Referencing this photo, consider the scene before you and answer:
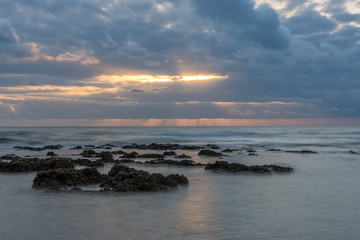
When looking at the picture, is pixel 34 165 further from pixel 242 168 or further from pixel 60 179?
pixel 242 168

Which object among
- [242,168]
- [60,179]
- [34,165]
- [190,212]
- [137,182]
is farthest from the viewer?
[242,168]

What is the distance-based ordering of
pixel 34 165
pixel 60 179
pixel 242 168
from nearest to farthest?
pixel 60 179 → pixel 34 165 → pixel 242 168

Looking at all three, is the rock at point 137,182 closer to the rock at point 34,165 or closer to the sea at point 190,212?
the sea at point 190,212

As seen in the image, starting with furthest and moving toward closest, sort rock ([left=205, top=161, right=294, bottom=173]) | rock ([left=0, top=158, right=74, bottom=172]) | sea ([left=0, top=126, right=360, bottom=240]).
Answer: rock ([left=205, top=161, right=294, bottom=173]), rock ([left=0, top=158, right=74, bottom=172]), sea ([left=0, top=126, right=360, bottom=240])

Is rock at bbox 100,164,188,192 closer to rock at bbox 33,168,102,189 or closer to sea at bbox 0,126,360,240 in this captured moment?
sea at bbox 0,126,360,240

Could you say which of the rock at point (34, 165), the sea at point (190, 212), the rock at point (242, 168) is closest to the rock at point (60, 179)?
the sea at point (190, 212)

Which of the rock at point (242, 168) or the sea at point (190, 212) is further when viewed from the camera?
the rock at point (242, 168)

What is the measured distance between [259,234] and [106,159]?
1503 cm

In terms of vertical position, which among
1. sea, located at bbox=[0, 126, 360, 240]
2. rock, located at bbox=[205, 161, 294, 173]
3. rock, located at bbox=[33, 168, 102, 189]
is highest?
rock, located at bbox=[33, 168, 102, 189]

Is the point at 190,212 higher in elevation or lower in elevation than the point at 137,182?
lower

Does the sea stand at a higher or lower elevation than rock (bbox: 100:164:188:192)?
lower

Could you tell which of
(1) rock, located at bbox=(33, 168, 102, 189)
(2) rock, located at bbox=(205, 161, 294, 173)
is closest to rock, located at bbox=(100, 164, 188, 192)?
(1) rock, located at bbox=(33, 168, 102, 189)

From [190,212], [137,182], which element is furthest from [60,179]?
[190,212]

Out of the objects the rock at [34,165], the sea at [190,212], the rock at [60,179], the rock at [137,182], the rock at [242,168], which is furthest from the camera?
the rock at [242,168]
